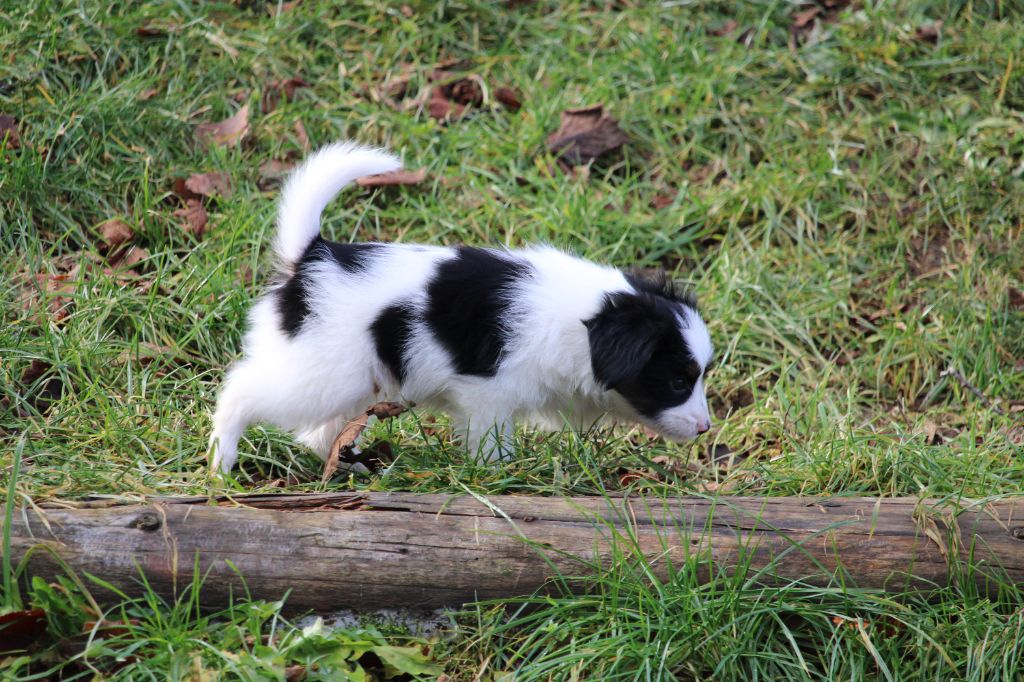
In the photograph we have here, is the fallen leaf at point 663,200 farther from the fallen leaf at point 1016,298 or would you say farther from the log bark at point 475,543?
the log bark at point 475,543

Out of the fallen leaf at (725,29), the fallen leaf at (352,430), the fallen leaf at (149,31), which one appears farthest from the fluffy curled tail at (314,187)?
the fallen leaf at (725,29)

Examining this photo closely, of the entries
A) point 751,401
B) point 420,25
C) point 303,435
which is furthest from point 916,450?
point 420,25

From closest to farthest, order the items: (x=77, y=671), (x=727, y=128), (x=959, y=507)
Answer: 1. (x=77, y=671)
2. (x=959, y=507)
3. (x=727, y=128)

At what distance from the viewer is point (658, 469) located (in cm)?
374

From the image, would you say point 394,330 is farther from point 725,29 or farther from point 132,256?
point 725,29

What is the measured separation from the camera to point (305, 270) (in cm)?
370

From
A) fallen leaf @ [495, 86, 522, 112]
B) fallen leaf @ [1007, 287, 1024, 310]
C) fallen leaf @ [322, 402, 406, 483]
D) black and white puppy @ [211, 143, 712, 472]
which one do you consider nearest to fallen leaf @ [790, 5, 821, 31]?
fallen leaf @ [495, 86, 522, 112]

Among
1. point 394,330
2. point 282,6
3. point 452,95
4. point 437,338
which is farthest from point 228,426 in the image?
point 282,6

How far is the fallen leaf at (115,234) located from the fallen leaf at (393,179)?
3.80 feet

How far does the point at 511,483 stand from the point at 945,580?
132 cm

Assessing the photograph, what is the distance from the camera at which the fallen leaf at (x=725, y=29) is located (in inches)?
257

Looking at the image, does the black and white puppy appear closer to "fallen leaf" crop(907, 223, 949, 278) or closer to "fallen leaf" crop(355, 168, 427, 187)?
"fallen leaf" crop(355, 168, 427, 187)

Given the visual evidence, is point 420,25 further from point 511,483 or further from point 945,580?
point 945,580

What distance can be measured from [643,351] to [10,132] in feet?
10.9
